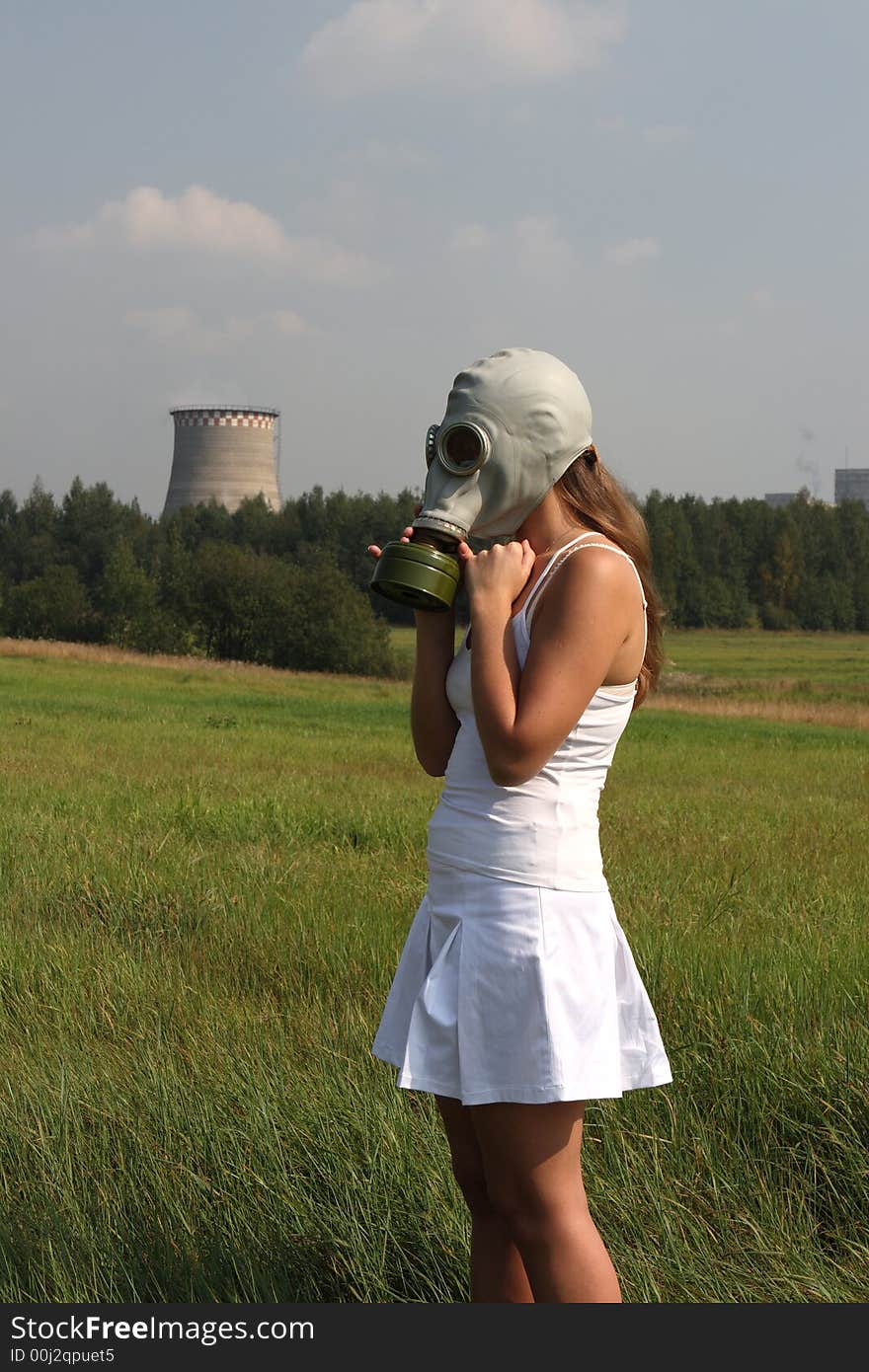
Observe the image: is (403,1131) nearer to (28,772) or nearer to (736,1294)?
(736,1294)

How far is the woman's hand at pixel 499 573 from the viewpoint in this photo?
2203 millimetres

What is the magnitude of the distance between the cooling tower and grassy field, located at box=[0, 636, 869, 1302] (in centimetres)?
7811

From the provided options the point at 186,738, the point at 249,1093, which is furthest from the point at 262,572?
the point at 249,1093

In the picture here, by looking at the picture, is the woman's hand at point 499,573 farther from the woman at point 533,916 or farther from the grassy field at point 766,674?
the grassy field at point 766,674

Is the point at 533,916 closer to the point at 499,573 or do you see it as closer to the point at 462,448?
the point at 499,573

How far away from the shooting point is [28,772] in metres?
12.1

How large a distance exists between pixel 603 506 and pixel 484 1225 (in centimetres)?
133

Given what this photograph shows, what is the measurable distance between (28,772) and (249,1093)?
30.2ft

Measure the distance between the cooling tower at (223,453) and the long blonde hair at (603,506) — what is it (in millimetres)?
84244

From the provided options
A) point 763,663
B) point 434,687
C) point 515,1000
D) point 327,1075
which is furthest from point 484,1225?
point 763,663

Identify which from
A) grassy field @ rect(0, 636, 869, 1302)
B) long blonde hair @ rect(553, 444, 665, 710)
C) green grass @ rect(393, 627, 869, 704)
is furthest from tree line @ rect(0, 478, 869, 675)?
long blonde hair @ rect(553, 444, 665, 710)

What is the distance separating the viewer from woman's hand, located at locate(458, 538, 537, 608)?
220 cm

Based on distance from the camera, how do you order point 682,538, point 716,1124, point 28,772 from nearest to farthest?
point 716,1124, point 28,772, point 682,538

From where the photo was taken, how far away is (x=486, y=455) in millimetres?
2209
